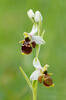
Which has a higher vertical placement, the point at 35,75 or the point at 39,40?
the point at 39,40

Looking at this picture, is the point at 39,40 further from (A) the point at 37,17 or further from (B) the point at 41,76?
(B) the point at 41,76

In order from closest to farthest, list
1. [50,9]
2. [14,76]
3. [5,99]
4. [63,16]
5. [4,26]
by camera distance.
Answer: [5,99] < [14,76] < [63,16] < [50,9] < [4,26]

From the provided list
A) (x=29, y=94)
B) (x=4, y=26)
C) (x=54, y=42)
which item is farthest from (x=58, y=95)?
(x=4, y=26)

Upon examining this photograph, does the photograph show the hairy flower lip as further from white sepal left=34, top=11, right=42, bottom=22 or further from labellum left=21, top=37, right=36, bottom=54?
white sepal left=34, top=11, right=42, bottom=22

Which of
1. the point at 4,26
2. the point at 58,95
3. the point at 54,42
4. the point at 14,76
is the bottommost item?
the point at 58,95

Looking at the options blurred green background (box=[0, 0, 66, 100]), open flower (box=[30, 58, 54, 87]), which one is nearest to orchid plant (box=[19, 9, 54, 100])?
open flower (box=[30, 58, 54, 87])

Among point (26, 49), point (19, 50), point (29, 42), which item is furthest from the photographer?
point (19, 50)

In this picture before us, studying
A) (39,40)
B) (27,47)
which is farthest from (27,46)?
(39,40)

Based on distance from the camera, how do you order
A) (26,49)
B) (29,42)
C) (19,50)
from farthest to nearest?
(19,50)
(29,42)
(26,49)

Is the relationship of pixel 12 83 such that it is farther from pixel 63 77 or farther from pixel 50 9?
pixel 50 9
